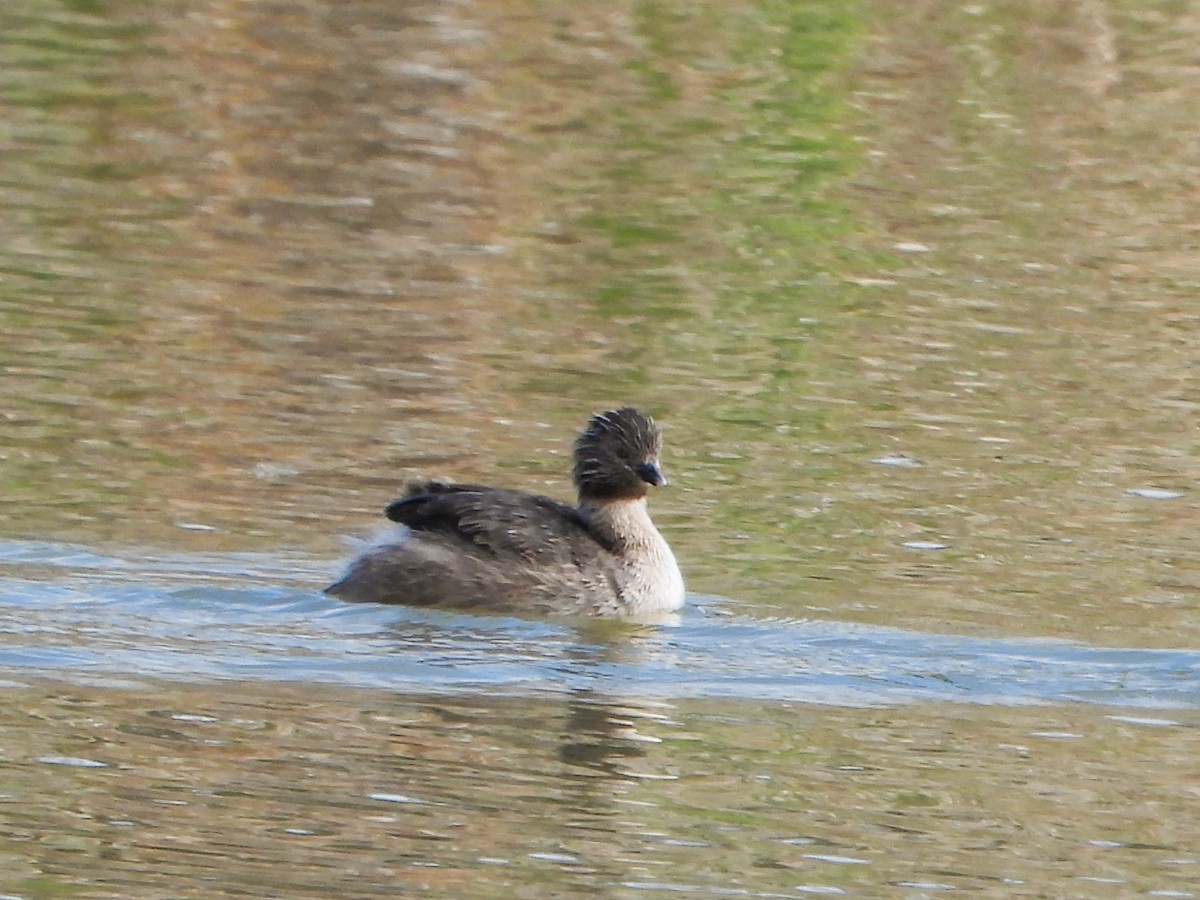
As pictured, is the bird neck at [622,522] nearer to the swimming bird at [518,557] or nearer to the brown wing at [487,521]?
the swimming bird at [518,557]

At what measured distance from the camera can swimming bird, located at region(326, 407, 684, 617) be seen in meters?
11.9

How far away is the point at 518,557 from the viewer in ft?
39.6

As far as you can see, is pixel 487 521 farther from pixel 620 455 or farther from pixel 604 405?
pixel 604 405

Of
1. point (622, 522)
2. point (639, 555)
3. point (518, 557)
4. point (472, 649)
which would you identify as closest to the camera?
point (472, 649)

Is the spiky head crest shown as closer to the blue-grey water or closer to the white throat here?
the white throat

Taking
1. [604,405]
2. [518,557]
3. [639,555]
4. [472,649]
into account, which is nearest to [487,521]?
[518,557]

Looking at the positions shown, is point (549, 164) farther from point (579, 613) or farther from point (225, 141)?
point (579, 613)

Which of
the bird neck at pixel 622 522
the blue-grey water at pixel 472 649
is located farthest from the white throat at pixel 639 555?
the blue-grey water at pixel 472 649

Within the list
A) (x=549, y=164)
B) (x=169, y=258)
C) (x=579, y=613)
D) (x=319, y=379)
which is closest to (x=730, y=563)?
(x=579, y=613)

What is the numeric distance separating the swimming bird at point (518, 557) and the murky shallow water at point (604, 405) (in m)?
0.21

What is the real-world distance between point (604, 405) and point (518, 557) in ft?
11.4

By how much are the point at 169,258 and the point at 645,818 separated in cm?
1063

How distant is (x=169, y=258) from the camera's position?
18.6 m

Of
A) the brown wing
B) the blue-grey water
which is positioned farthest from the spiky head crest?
the blue-grey water
